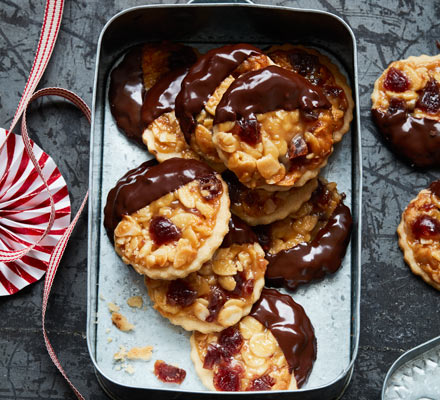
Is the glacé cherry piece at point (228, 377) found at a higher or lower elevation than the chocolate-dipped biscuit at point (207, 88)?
lower

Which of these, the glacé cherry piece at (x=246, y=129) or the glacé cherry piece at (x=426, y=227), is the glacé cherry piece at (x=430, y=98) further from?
the glacé cherry piece at (x=246, y=129)

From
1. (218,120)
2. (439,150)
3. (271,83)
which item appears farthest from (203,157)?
(439,150)

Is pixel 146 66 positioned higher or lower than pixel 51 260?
higher

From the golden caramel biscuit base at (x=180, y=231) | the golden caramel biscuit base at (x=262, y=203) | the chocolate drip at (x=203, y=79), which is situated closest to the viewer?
the golden caramel biscuit base at (x=180, y=231)

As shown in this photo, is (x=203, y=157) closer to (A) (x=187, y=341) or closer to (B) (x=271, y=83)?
(B) (x=271, y=83)

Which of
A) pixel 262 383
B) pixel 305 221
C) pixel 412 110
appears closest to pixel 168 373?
pixel 262 383

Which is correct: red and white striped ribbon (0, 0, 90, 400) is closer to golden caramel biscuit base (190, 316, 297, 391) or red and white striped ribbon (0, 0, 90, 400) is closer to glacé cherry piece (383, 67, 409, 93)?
golden caramel biscuit base (190, 316, 297, 391)

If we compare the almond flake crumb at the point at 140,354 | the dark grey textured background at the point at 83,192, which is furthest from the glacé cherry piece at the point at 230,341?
the dark grey textured background at the point at 83,192

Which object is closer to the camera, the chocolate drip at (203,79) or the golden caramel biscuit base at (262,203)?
the chocolate drip at (203,79)
